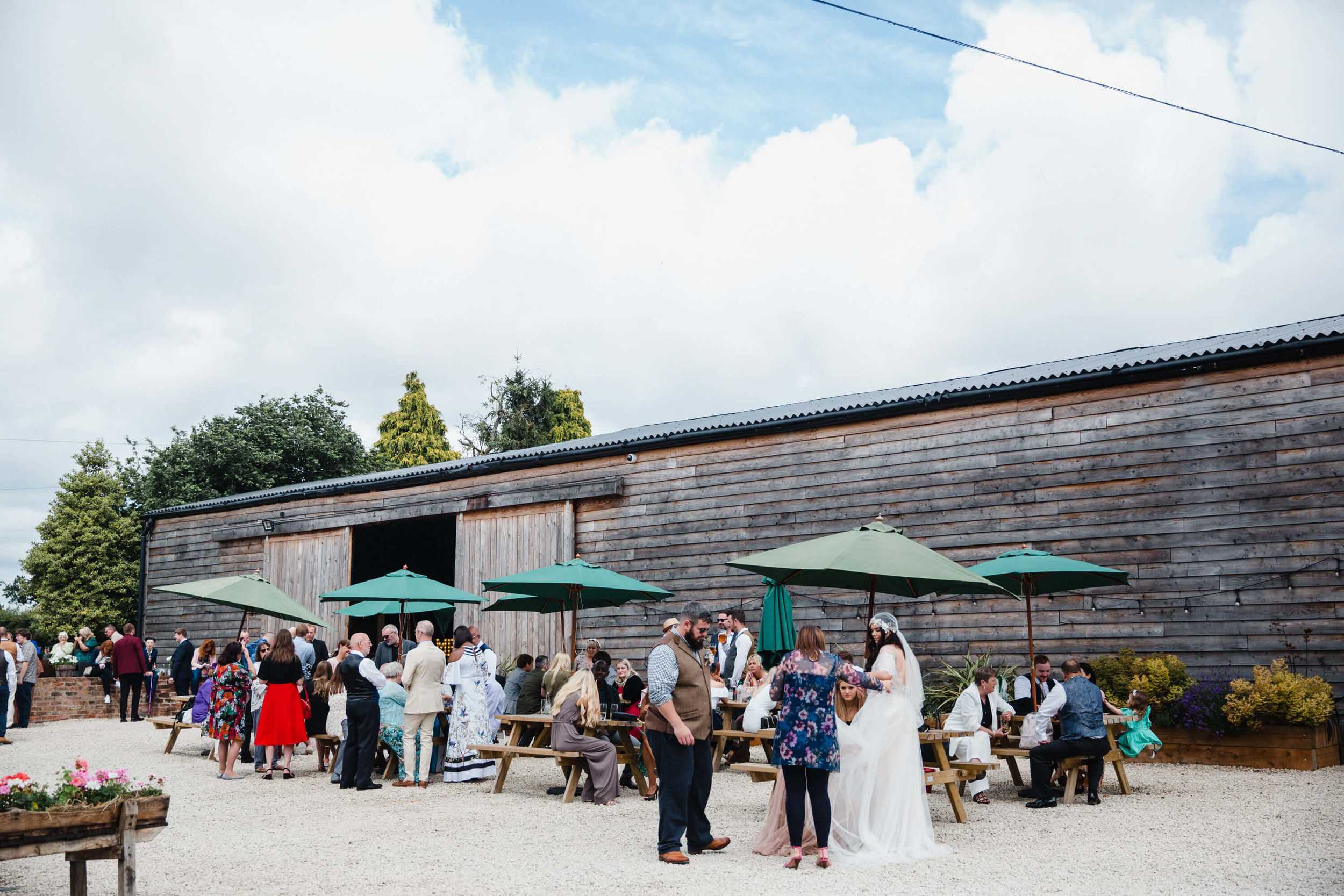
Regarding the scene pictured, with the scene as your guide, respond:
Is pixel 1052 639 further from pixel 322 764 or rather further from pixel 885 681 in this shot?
pixel 322 764

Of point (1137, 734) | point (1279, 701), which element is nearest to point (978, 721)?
point (1137, 734)

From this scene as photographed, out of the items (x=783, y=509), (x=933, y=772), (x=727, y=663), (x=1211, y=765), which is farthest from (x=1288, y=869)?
(x=783, y=509)

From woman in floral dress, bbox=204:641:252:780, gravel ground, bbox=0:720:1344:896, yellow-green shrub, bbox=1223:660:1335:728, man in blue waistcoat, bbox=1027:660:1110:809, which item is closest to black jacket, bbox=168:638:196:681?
woman in floral dress, bbox=204:641:252:780

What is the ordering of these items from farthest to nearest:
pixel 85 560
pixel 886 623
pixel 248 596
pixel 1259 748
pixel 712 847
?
pixel 85 560, pixel 248 596, pixel 1259 748, pixel 886 623, pixel 712 847

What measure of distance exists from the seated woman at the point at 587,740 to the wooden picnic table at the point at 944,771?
1342 millimetres

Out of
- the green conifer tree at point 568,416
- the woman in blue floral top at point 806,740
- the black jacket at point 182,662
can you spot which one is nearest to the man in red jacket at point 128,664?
the black jacket at point 182,662

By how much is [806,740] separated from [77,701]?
17263 mm

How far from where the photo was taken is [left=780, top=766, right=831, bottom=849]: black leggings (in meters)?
6.07

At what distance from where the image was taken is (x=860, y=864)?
6125mm

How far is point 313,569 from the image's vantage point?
20375 millimetres

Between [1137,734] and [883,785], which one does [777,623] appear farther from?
[883,785]

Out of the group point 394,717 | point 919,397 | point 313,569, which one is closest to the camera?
point 394,717

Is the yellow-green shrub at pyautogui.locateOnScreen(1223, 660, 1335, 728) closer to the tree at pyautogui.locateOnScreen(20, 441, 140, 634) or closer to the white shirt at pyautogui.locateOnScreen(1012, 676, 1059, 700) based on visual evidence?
the white shirt at pyautogui.locateOnScreen(1012, 676, 1059, 700)

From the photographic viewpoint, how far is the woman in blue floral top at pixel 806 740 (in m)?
6.04
